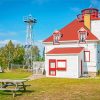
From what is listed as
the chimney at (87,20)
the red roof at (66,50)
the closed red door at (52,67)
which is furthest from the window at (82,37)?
the closed red door at (52,67)

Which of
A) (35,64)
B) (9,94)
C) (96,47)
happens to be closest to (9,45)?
(35,64)

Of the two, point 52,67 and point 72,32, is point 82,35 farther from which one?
point 52,67

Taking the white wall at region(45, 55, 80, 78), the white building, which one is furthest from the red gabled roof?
the white wall at region(45, 55, 80, 78)

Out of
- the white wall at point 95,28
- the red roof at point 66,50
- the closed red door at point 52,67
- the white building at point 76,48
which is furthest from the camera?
the white wall at point 95,28

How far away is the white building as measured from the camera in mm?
38000

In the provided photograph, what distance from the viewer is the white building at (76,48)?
125ft

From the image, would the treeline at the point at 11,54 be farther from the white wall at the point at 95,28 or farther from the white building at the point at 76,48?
the white wall at the point at 95,28

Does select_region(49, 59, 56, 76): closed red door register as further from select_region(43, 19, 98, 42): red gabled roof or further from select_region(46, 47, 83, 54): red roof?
select_region(43, 19, 98, 42): red gabled roof

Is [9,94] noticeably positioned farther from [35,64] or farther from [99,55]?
[35,64]

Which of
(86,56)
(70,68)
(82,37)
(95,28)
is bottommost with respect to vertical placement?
(70,68)

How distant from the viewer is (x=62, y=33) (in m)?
42.7

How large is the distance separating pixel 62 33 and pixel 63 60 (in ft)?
18.7

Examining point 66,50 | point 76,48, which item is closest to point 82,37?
point 76,48

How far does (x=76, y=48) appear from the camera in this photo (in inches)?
1582
